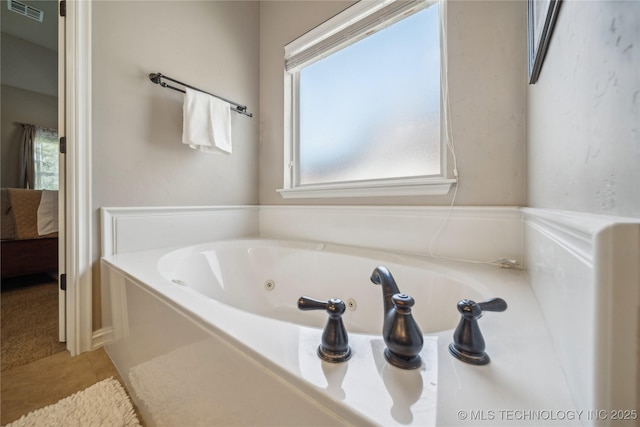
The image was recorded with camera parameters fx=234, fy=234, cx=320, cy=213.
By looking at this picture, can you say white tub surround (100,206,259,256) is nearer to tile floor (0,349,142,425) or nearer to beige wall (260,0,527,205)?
tile floor (0,349,142,425)

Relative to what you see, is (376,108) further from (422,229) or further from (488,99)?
(422,229)

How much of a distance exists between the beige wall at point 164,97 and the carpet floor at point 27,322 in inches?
11.3

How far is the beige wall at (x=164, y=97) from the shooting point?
3.93ft

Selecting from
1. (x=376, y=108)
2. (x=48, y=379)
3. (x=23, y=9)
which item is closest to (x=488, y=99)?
(x=376, y=108)

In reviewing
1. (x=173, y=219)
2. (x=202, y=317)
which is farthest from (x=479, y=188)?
(x=173, y=219)

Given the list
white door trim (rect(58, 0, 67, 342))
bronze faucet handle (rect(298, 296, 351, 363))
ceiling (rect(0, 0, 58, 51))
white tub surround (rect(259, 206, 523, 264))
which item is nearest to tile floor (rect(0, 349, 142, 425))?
white door trim (rect(58, 0, 67, 342))

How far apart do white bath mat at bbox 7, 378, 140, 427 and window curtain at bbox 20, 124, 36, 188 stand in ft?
14.3

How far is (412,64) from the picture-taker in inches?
50.9

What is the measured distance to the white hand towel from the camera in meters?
1.42

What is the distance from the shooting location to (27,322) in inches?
55.1

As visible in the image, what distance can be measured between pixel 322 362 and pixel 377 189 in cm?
104

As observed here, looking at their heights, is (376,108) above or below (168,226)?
above

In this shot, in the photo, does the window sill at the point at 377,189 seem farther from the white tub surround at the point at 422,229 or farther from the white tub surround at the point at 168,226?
the white tub surround at the point at 168,226

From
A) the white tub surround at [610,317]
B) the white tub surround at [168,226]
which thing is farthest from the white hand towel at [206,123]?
the white tub surround at [610,317]
